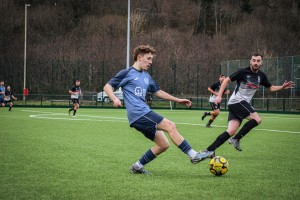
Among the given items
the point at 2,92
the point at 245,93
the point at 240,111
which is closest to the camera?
the point at 240,111

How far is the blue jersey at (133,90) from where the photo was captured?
760cm

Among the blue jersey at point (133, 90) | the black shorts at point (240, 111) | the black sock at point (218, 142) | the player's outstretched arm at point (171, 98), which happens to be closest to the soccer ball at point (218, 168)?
the player's outstretched arm at point (171, 98)

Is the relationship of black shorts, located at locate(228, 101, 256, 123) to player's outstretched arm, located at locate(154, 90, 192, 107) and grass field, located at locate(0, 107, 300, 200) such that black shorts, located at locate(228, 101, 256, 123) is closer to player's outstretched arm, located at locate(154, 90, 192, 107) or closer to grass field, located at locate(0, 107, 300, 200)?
grass field, located at locate(0, 107, 300, 200)

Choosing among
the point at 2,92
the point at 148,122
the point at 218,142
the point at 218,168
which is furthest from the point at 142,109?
the point at 2,92

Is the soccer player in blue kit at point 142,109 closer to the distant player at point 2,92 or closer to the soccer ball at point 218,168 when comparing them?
the soccer ball at point 218,168

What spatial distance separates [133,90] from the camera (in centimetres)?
764

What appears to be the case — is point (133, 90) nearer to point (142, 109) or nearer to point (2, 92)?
point (142, 109)

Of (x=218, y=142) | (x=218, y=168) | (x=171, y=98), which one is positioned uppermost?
(x=171, y=98)

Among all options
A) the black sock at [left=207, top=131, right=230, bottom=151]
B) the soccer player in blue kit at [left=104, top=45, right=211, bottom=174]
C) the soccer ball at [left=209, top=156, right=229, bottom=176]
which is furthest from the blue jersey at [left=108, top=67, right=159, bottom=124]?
the black sock at [left=207, top=131, right=230, bottom=151]

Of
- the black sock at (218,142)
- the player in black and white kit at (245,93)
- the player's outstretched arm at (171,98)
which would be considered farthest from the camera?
the player in black and white kit at (245,93)

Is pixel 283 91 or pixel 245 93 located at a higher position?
pixel 245 93

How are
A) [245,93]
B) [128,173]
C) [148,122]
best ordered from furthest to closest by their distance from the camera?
[245,93], [128,173], [148,122]

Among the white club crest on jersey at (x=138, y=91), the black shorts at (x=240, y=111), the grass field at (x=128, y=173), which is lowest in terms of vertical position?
the grass field at (x=128, y=173)

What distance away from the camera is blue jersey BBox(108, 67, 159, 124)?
760 centimetres
